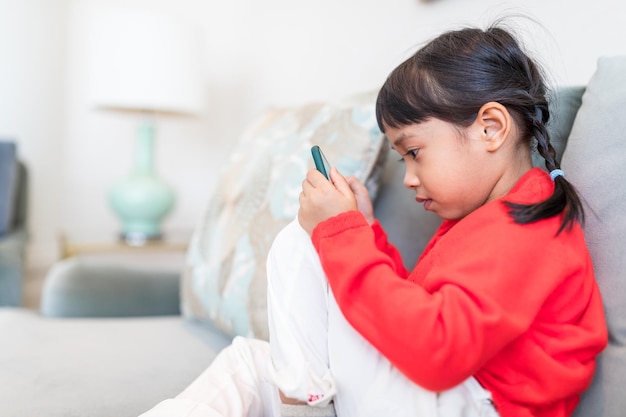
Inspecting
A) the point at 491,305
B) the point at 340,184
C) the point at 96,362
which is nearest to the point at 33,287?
the point at 96,362

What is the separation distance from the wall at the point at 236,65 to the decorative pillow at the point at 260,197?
0.35 metres

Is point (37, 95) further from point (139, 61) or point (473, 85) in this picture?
point (473, 85)

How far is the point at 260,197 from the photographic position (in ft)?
4.26

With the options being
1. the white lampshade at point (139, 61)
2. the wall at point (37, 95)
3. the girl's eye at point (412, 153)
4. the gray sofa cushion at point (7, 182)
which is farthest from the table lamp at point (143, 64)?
the girl's eye at point (412, 153)

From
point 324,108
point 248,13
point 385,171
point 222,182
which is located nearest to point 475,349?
point 385,171

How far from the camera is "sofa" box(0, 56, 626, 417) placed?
0.78m

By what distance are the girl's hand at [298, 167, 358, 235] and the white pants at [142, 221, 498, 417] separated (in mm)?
23

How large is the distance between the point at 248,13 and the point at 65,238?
1223 mm

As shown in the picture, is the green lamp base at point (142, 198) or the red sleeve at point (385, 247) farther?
the green lamp base at point (142, 198)

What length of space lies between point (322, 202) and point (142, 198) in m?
1.69

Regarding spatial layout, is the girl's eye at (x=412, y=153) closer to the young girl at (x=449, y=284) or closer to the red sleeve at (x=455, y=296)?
the young girl at (x=449, y=284)

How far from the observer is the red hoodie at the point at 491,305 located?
65 cm

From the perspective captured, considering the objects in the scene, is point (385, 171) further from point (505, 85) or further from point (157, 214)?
point (157, 214)

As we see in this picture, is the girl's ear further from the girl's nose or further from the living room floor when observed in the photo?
the living room floor
